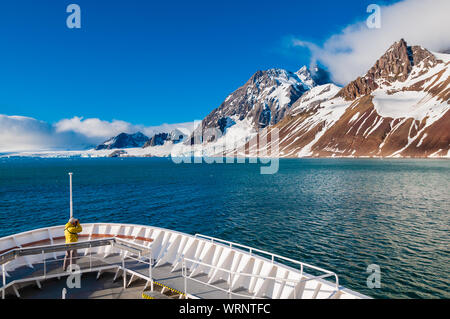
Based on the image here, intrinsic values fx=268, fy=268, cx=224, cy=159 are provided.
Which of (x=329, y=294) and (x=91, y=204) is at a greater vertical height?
(x=329, y=294)

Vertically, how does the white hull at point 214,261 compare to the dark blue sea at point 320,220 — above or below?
above

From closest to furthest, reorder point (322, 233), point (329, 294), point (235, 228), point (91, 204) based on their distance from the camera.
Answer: point (329, 294) < point (322, 233) < point (235, 228) < point (91, 204)

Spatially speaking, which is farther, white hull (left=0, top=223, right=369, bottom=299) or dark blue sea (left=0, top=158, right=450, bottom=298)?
dark blue sea (left=0, top=158, right=450, bottom=298)

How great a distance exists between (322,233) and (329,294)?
24933 mm

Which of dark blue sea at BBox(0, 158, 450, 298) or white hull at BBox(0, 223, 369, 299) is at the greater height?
white hull at BBox(0, 223, 369, 299)

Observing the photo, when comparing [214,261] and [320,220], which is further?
[320,220]

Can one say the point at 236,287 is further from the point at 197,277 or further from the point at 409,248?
the point at 409,248

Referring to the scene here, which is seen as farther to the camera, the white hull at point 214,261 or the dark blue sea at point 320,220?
the dark blue sea at point 320,220

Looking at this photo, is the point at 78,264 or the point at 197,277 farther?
the point at 78,264

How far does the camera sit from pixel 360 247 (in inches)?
1141

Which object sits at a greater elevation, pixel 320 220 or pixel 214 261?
pixel 214 261
